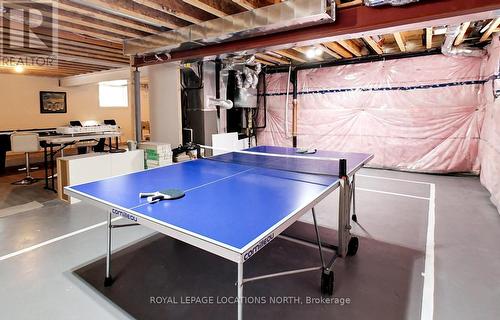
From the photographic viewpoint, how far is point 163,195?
1787 millimetres

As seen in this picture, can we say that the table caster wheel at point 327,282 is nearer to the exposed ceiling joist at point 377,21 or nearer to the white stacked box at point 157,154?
the exposed ceiling joist at point 377,21

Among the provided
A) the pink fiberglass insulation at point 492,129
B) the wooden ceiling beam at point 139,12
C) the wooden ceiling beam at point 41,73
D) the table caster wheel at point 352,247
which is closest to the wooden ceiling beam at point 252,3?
the wooden ceiling beam at point 139,12

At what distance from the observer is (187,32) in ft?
12.3

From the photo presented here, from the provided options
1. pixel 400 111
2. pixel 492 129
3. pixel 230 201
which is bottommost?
pixel 230 201

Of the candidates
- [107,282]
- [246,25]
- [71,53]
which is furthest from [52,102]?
[107,282]

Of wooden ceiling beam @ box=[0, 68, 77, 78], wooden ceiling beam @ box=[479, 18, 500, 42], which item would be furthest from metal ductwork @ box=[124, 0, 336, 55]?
wooden ceiling beam @ box=[0, 68, 77, 78]

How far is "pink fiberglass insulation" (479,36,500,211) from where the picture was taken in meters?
3.99

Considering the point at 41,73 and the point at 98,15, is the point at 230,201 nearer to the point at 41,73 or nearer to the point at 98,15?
the point at 98,15

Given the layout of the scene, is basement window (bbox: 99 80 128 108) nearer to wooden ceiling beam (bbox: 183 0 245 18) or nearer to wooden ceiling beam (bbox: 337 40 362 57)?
wooden ceiling beam (bbox: 337 40 362 57)

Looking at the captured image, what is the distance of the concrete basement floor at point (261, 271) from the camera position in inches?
76.4

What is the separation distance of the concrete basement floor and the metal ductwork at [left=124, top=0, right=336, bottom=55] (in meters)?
2.18

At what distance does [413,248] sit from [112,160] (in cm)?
418

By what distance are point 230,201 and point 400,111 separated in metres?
5.31

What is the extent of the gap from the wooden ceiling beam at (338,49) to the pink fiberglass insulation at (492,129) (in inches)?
87.7
